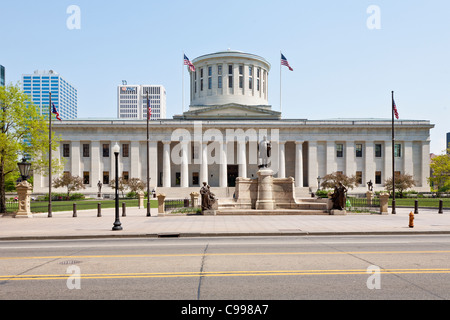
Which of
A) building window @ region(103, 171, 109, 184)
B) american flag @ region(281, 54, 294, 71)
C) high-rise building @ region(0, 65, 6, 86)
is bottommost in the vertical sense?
building window @ region(103, 171, 109, 184)

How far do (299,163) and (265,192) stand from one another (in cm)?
4247

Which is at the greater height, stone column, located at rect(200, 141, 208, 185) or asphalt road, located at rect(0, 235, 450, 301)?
stone column, located at rect(200, 141, 208, 185)

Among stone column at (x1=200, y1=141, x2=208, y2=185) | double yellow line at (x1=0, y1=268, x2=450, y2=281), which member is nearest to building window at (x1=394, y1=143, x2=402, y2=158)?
stone column at (x1=200, y1=141, x2=208, y2=185)

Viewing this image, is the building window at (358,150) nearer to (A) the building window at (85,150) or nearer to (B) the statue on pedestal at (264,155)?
(B) the statue on pedestal at (264,155)

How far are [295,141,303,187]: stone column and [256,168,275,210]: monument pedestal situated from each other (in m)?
41.6

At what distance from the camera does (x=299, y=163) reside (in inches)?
2635

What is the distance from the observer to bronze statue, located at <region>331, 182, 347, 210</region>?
2452cm

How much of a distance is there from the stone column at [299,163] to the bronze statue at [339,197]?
4183 centimetres

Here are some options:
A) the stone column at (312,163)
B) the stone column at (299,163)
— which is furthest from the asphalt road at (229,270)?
the stone column at (312,163)

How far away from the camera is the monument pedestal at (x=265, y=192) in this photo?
85.6 feet

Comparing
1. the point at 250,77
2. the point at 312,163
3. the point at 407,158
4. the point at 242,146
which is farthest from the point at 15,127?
the point at 407,158

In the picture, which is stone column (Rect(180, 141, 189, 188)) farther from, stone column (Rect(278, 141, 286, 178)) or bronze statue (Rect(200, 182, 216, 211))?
bronze statue (Rect(200, 182, 216, 211))
